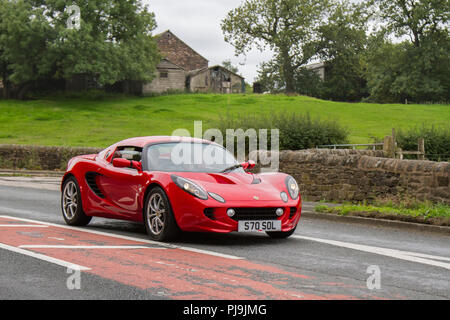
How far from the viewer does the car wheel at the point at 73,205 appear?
36.2ft

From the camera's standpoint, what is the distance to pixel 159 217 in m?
9.26

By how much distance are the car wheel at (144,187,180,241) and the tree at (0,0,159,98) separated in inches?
2033

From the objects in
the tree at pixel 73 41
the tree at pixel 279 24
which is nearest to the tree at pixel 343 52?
the tree at pixel 279 24

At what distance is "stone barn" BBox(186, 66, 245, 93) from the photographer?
80938 mm

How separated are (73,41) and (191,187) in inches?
2122

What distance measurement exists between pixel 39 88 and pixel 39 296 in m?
66.6

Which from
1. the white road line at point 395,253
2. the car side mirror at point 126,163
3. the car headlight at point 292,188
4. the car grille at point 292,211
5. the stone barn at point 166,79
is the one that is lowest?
the white road line at point 395,253

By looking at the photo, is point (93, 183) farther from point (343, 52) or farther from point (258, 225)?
point (343, 52)

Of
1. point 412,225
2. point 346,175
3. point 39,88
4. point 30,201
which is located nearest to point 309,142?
point 346,175

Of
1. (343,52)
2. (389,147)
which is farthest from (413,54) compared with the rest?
(389,147)

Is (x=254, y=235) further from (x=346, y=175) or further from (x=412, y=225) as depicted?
(x=346, y=175)

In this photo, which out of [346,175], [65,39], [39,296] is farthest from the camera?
[65,39]

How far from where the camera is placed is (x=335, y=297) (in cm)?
592

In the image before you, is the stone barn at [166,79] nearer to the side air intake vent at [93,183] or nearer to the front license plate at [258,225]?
the side air intake vent at [93,183]
